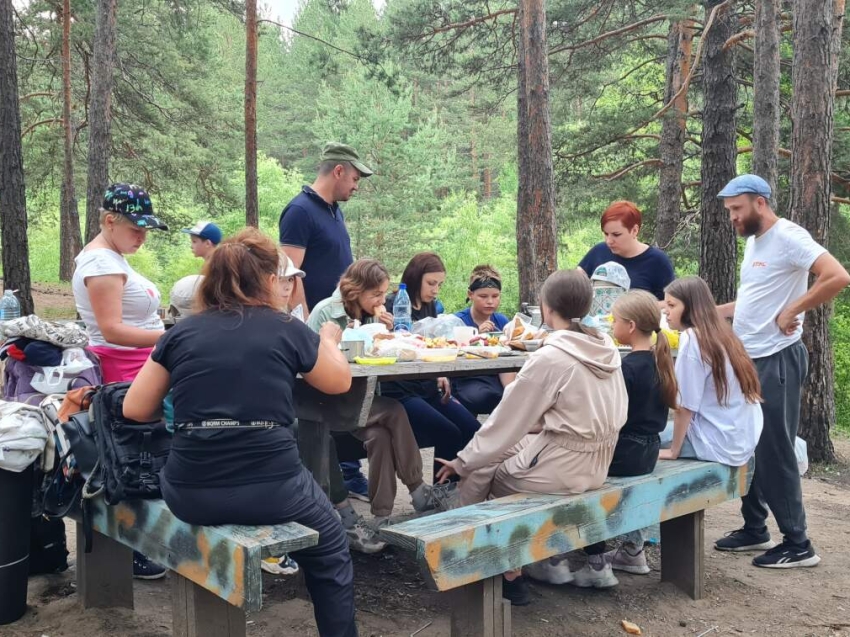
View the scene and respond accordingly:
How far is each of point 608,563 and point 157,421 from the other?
219 cm

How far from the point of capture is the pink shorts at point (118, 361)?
370cm

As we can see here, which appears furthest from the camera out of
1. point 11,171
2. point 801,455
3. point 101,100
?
point 101,100

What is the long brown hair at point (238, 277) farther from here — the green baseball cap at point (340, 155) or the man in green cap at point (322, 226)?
the green baseball cap at point (340, 155)

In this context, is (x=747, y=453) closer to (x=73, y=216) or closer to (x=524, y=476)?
(x=524, y=476)

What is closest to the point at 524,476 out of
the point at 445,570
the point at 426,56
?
the point at 445,570

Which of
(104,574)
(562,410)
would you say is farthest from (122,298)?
(562,410)

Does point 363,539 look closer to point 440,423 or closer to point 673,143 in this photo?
point 440,423

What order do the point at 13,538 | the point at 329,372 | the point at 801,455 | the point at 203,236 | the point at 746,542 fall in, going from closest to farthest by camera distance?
the point at 329,372
the point at 13,538
the point at 801,455
the point at 746,542
the point at 203,236

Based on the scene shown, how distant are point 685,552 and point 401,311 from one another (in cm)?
189

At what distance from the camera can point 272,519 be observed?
266 centimetres

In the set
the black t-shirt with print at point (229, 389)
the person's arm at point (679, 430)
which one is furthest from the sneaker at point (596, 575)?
the black t-shirt with print at point (229, 389)

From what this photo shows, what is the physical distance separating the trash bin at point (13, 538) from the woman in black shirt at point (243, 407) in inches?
35.3

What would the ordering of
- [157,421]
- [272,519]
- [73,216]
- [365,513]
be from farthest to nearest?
[73,216] < [365,513] < [157,421] < [272,519]

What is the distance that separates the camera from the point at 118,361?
373 cm
